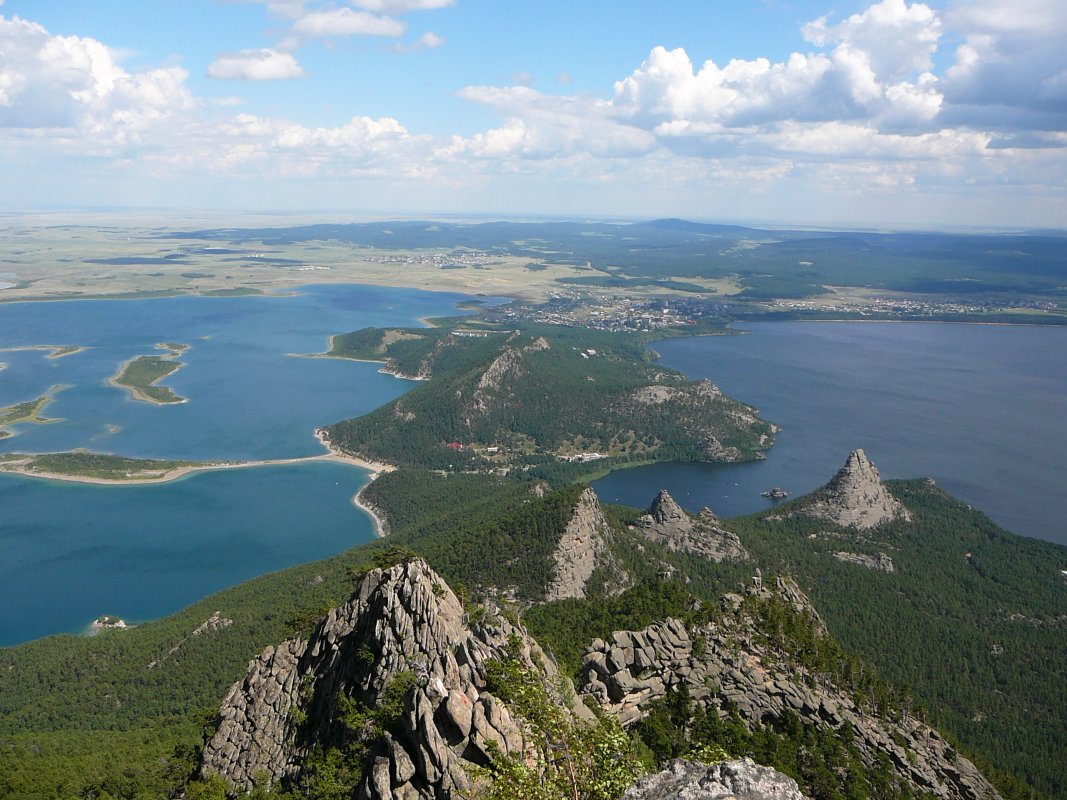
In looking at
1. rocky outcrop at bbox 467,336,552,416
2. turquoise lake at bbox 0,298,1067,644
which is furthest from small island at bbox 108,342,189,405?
rocky outcrop at bbox 467,336,552,416

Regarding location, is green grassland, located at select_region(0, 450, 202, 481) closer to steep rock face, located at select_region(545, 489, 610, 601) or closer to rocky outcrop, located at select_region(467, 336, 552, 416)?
rocky outcrop, located at select_region(467, 336, 552, 416)

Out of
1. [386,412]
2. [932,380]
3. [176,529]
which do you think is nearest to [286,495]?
[176,529]

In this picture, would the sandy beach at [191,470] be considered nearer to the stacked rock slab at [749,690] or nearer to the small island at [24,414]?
the small island at [24,414]

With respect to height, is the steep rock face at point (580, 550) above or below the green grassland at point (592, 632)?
above

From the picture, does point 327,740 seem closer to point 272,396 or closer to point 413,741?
point 413,741

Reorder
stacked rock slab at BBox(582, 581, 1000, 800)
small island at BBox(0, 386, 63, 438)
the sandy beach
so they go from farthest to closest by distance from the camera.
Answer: small island at BBox(0, 386, 63, 438)
the sandy beach
stacked rock slab at BBox(582, 581, 1000, 800)

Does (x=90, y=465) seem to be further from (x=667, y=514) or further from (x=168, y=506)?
(x=667, y=514)

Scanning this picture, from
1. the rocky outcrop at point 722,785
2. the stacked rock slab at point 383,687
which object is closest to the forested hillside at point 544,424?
the stacked rock slab at point 383,687
